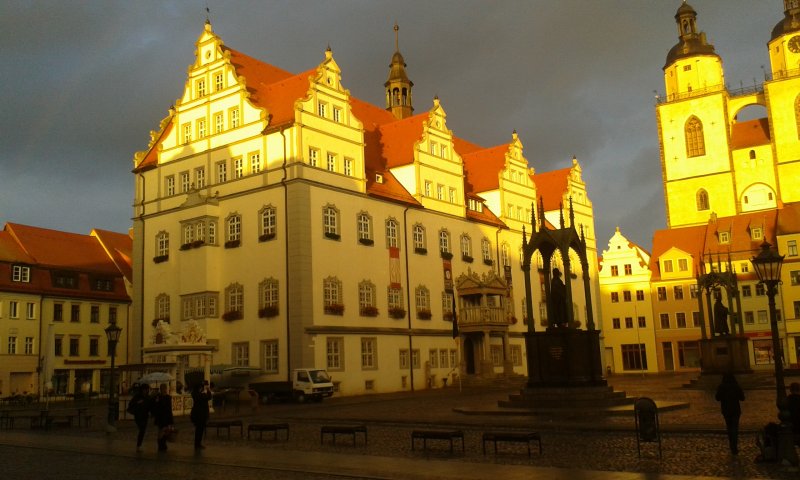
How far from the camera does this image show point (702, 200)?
85125 mm

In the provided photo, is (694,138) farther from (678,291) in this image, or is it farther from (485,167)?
(485,167)

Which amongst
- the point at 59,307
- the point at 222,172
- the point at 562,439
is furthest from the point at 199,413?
the point at 59,307

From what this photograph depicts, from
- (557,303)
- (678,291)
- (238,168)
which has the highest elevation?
(238,168)

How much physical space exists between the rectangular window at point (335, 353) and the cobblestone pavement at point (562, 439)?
33.8ft

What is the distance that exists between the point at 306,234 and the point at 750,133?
208 ft

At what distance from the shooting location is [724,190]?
83.6 metres

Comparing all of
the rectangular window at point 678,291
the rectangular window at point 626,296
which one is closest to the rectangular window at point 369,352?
the rectangular window at point 626,296

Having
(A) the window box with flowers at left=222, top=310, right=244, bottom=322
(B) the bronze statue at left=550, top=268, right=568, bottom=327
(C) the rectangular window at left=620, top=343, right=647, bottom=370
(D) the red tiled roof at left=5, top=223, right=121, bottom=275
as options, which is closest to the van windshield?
(A) the window box with flowers at left=222, top=310, right=244, bottom=322

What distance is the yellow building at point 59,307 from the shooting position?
177 ft

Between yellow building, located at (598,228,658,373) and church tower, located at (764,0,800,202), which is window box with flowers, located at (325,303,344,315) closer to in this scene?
yellow building, located at (598,228,658,373)

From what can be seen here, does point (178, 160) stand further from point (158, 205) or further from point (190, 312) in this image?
point (190, 312)

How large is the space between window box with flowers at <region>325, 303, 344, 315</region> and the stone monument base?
19.9m

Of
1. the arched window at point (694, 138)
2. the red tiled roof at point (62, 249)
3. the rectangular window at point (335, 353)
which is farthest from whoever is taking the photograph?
the arched window at point (694, 138)

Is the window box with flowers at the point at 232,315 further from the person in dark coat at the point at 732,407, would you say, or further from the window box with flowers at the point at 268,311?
the person in dark coat at the point at 732,407
